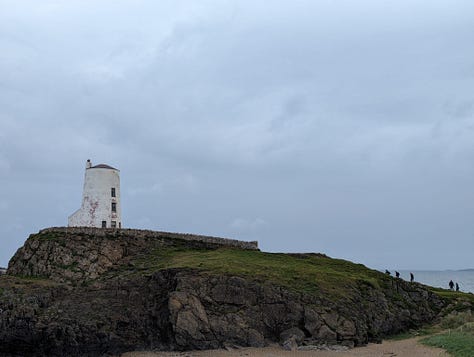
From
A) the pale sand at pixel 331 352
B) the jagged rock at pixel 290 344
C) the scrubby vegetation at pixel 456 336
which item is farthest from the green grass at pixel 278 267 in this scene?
the scrubby vegetation at pixel 456 336

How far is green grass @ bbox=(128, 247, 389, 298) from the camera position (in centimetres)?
4691

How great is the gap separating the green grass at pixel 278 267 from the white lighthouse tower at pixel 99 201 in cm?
957

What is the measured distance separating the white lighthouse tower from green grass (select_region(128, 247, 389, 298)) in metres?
9.57

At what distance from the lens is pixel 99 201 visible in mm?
63375

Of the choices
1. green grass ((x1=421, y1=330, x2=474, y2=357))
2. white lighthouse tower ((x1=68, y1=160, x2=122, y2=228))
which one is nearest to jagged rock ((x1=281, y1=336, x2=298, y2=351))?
green grass ((x1=421, y1=330, x2=474, y2=357))

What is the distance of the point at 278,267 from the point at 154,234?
15.9 metres

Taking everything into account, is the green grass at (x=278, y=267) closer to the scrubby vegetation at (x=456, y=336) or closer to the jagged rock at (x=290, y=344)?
the jagged rock at (x=290, y=344)

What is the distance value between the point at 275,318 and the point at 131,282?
45.8ft

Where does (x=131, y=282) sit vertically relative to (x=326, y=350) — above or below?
above

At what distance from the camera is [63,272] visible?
51.8 metres

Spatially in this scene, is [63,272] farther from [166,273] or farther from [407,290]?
[407,290]

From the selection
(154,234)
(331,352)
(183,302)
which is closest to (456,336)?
(331,352)

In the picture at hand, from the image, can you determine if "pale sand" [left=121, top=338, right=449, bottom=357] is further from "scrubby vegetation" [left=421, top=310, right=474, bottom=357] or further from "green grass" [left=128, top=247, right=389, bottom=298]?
"green grass" [left=128, top=247, right=389, bottom=298]

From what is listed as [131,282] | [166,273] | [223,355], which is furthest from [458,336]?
[131,282]
